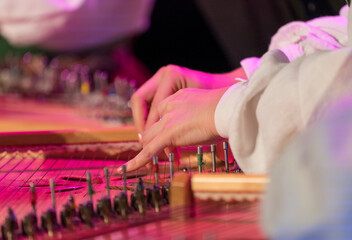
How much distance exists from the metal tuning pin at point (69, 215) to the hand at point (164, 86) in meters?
0.49

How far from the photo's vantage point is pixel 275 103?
790 mm

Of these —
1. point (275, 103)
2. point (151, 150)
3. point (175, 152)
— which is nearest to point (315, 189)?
point (275, 103)

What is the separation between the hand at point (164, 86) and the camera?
1.35 meters

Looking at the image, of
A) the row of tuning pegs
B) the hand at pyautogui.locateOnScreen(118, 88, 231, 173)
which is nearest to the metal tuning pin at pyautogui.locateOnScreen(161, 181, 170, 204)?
the row of tuning pegs

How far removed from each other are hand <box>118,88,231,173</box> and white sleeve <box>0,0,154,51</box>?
2250 millimetres

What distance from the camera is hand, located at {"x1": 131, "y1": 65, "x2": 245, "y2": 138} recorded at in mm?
1350

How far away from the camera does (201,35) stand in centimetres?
442

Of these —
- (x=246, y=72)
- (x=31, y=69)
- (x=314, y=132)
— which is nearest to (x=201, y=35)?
(x=31, y=69)

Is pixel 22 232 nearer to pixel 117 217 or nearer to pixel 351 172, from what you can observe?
pixel 117 217

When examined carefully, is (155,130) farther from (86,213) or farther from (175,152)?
(86,213)

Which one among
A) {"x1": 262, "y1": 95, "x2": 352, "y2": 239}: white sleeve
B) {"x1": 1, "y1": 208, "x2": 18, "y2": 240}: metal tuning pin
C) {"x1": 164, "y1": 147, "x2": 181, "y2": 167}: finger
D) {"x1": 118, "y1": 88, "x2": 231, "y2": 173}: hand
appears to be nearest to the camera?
{"x1": 262, "y1": 95, "x2": 352, "y2": 239}: white sleeve

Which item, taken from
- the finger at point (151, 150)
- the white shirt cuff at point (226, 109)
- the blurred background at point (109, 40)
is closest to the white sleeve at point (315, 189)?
the white shirt cuff at point (226, 109)

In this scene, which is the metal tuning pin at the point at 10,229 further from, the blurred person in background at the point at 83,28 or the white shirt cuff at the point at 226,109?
the blurred person in background at the point at 83,28

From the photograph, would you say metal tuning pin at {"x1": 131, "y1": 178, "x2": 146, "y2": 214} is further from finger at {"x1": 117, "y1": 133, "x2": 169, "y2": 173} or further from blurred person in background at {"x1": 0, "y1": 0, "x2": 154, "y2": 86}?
blurred person in background at {"x1": 0, "y1": 0, "x2": 154, "y2": 86}
